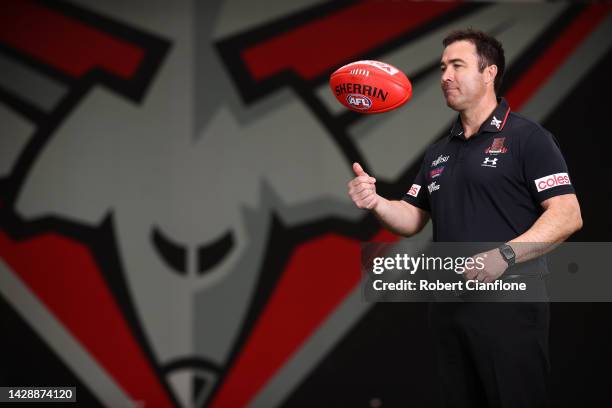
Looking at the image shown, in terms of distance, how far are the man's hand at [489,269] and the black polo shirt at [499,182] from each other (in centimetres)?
16

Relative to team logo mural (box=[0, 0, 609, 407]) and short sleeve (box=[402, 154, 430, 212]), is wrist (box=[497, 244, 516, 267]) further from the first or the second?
team logo mural (box=[0, 0, 609, 407])

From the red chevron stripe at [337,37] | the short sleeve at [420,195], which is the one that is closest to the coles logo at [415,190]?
the short sleeve at [420,195]

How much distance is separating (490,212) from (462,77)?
428 millimetres

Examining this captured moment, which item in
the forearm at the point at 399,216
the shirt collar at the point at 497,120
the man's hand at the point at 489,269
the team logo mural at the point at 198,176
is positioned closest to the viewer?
the man's hand at the point at 489,269

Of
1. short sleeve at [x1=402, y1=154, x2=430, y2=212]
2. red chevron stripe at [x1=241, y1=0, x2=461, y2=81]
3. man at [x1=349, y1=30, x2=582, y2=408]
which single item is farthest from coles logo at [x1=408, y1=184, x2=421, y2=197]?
red chevron stripe at [x1=241, y1=0, x2=461, y2=81]

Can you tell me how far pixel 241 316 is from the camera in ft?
12.3

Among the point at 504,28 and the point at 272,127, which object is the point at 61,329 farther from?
the point at 504,28

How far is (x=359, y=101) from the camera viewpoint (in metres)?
2.15

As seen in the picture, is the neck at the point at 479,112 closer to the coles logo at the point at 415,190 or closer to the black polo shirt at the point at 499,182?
the black polo shirt at the point at 499,182

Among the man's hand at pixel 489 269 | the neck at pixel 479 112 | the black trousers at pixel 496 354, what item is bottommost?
the black trousers at pixel 496 354

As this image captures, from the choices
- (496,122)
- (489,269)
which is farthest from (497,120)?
(489,269)

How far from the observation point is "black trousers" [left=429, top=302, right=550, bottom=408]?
71.4 inches

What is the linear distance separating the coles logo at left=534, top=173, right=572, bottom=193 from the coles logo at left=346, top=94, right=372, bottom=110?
0.60 metres

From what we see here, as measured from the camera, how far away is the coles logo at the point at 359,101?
2133mm
